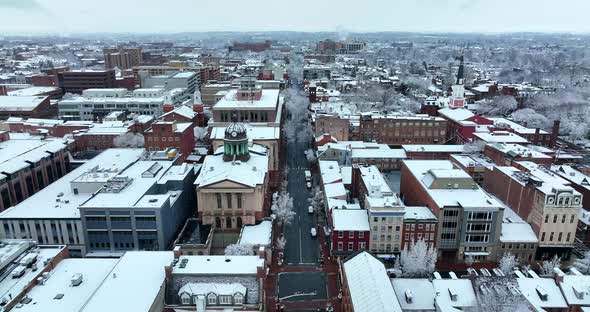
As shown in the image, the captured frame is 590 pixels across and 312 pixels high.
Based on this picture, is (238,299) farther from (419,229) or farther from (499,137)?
(499,137)

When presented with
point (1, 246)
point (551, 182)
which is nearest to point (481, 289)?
point (551, 182)

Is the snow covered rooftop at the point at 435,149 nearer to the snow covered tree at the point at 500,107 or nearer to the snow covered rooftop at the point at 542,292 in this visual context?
the snow covered rooftop at the point at 542,292

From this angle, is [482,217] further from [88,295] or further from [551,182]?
[88,295]

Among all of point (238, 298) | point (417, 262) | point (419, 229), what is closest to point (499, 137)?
point (419, 229)

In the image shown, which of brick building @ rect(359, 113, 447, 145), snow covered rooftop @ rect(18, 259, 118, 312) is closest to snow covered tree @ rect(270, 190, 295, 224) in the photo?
snow covered rooftop @ rect(18, 259, 118, 312)

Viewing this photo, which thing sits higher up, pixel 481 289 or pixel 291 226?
pixel 481 289

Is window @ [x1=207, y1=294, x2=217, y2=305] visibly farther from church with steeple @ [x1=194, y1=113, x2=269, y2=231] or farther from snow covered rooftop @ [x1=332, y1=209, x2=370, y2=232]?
church with steeple @ [x1=194, y1=113, x2=269, y2=231]

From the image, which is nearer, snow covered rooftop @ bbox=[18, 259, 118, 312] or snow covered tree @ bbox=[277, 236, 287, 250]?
snow covered rooftop @ bbox=[18, 259, 118, 312]
